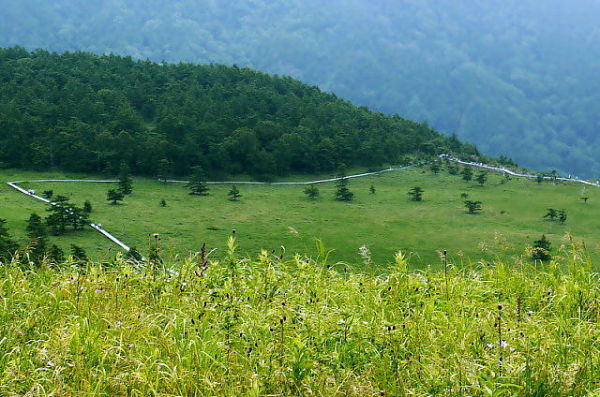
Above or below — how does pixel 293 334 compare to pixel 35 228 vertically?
above

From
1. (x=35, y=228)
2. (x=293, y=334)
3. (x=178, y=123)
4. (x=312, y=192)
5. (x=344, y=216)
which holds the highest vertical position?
(x=178, y=123)

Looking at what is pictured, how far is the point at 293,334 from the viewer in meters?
6.41

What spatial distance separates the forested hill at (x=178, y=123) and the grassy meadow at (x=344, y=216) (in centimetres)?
687

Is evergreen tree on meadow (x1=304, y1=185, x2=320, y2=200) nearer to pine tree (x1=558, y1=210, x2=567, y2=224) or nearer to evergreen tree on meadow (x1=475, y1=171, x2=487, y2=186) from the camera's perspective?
evergreen tree on meadow (x1=475, y1=171, x2=487, y2=186)

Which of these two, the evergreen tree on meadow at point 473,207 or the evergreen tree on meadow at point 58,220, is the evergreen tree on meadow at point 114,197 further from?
the evergreen tree on meadow at point 473,207

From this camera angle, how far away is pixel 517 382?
17.6 feet

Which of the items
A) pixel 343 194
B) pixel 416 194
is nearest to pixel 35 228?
pixel 343 194

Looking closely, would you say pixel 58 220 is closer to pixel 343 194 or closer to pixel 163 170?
pixel 163 170

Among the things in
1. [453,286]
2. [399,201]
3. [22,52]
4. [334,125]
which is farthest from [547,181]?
[22,52]

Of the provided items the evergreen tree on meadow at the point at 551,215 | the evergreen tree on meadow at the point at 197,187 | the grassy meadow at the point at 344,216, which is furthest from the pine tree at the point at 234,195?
the evergreen tree on meadow at the point at 551,215

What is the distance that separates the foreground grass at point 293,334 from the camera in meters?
5.52

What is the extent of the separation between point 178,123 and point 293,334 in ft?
294

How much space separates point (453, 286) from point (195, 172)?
77335 mm

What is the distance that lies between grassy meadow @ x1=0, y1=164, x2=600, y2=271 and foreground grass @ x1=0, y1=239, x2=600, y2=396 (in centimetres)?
4110
